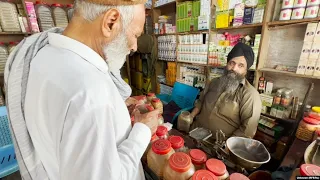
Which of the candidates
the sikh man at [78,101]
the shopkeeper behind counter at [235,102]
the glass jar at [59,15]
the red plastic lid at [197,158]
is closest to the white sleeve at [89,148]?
the sikh man at [78,101]

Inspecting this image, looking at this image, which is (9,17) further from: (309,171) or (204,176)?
(309,171)

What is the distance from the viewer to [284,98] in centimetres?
158

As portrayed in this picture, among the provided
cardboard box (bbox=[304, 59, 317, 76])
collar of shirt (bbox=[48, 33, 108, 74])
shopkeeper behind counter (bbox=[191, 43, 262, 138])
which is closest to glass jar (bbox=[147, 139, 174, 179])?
collar of shirt (bbox=[48, 33, 108, 74])

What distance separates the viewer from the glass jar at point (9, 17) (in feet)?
6.35

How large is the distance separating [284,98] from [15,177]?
2.86 metres

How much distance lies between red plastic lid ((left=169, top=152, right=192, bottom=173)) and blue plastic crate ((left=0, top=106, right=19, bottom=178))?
147 centimetres

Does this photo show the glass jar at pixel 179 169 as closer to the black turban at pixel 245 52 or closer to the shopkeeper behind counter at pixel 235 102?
the shopkeeper behind counter at pixel 235 102

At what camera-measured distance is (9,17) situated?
200 cm

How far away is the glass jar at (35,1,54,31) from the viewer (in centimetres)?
219

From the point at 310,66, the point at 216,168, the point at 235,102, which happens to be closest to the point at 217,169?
the point at 216,168

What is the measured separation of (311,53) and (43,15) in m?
3.16

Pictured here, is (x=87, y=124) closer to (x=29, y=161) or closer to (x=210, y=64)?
(x=29, y=161)

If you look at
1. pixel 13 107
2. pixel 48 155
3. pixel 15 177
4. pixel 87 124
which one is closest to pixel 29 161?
pixel 48 155

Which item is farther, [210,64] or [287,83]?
[210,64]
